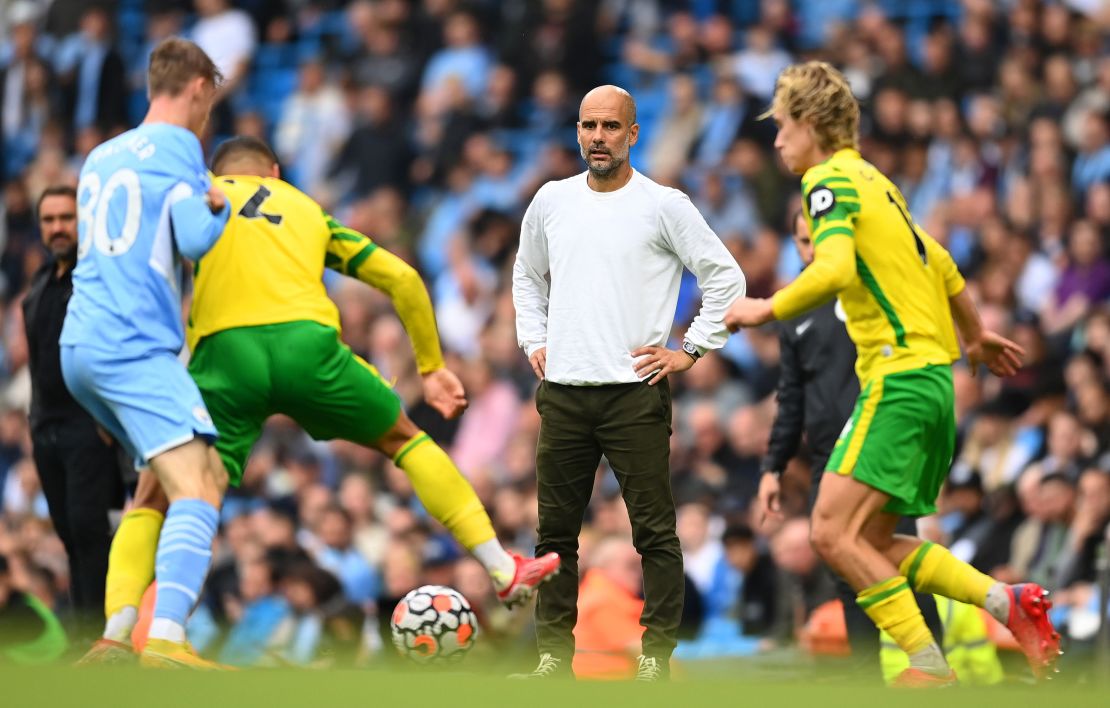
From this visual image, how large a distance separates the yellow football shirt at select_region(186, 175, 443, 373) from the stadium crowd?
3.33m

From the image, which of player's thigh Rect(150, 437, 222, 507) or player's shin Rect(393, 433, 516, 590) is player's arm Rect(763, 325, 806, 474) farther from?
player's thigh Rect(150, 437, 222, 507)

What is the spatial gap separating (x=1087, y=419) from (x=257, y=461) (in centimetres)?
674

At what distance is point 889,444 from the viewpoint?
6.88 meters

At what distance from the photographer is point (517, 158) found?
16.0 meters

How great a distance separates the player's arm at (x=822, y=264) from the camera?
6.52 m

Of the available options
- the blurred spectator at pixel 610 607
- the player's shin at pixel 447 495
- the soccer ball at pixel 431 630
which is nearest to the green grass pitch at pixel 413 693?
the player's shin at pixel 447 495

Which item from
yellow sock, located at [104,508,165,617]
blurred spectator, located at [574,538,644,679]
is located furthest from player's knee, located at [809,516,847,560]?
blurred spectator, located at [574,538,644,679]

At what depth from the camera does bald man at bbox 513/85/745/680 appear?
7.13m

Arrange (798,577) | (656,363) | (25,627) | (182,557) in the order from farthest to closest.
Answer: (25,627), (798,577), (656,363), (182,557)

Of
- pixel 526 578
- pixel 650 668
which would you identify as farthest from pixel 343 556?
pixel 650 668

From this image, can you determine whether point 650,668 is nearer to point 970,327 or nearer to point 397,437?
point 397,437

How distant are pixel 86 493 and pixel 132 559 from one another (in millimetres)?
1859

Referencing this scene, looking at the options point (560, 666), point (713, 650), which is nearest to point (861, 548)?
point (560, 666)

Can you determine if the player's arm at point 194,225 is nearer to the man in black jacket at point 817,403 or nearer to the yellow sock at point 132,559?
Result: the yellow sock at point 132,559
